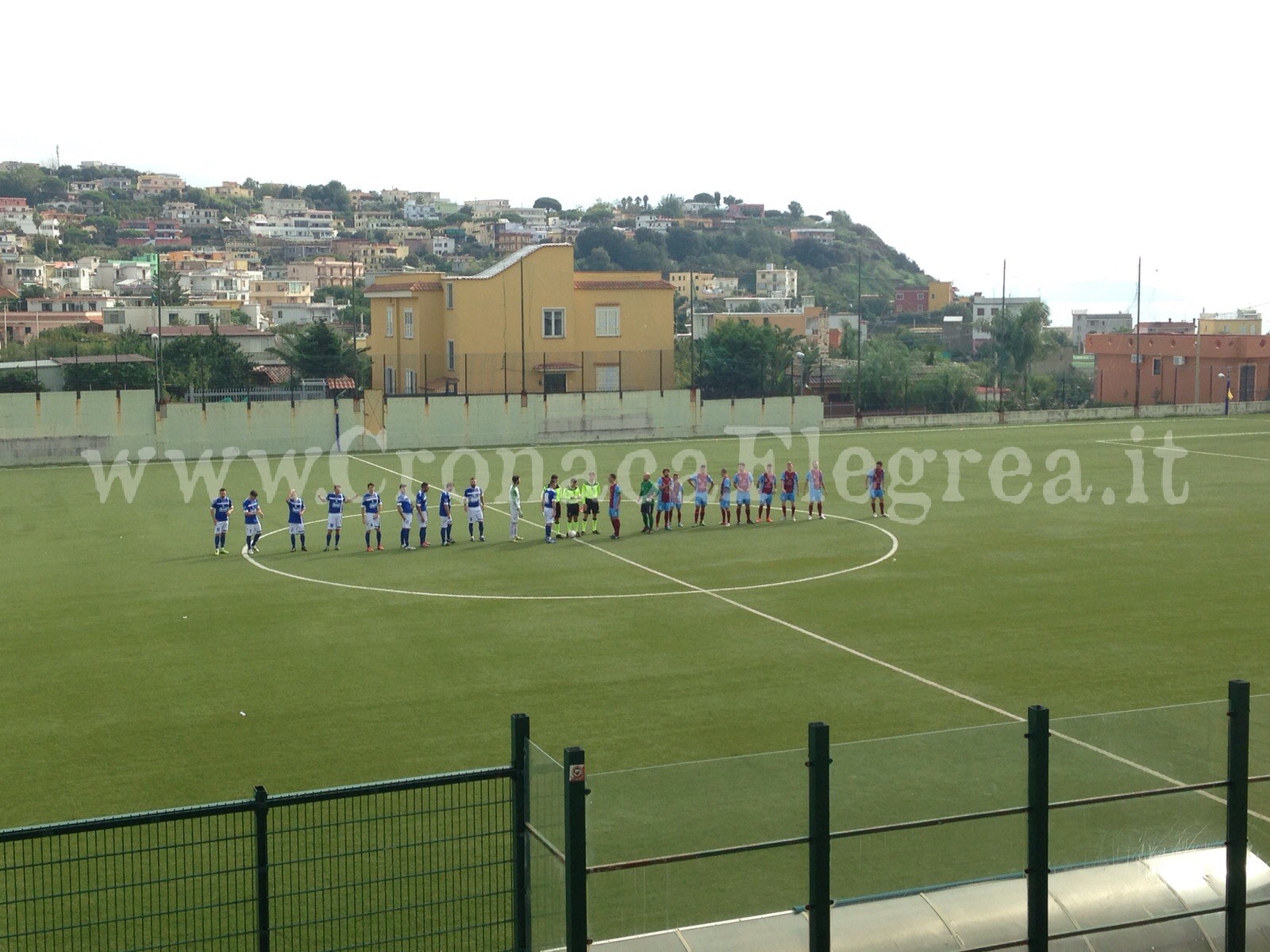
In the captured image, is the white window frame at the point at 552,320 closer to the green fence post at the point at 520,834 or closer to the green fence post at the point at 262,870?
the green fence post at the point at 520,834

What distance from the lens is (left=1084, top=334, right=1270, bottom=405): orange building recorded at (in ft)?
244

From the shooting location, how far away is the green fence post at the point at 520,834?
7.59 metres

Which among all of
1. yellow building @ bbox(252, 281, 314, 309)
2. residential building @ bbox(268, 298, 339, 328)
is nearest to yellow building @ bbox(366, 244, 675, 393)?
residential building @ bbox(268, 298, 339, 328)

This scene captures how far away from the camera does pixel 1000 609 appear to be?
70.5ft

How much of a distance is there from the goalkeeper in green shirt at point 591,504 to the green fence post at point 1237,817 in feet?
71.0

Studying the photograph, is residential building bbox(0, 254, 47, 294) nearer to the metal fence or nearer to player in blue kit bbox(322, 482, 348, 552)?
player in blue kit bbox(322, 482, 348, 552)

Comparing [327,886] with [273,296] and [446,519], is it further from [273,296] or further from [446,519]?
[273,296]

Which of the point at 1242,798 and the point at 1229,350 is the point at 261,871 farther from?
the point at 1229,350

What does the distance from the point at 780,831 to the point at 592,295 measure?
56.4m

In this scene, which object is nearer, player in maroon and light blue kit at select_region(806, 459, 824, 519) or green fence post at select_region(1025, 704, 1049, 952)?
green fence post at select_region(1025, 704, 1049, 952)

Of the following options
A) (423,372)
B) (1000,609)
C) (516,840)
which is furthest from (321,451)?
(516,840)

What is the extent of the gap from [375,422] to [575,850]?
43368 millimetres

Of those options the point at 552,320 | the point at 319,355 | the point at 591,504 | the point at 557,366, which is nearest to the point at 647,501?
the point at 591,504

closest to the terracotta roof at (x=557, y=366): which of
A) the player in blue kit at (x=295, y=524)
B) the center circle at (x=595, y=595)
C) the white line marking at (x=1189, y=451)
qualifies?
the white line marking at (x=1189, y=451)
